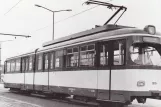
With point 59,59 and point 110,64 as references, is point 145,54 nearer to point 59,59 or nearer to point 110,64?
point 110,64

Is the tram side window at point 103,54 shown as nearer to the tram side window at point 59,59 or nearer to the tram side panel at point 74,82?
the tram side panel at point 74,82

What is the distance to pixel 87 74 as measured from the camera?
15.2m

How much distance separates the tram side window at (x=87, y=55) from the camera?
14961mm

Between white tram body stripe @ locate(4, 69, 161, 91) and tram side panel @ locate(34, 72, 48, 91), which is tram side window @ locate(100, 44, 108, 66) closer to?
white tram body stripe @ locate(4, 69, 161, 91)

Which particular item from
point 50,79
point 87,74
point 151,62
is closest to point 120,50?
point 151,62

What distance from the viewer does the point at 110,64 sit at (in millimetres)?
13820

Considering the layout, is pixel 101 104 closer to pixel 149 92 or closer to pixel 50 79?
pixel 149 92

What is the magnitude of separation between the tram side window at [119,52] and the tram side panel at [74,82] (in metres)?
1.44

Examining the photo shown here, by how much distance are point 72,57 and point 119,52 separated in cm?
379

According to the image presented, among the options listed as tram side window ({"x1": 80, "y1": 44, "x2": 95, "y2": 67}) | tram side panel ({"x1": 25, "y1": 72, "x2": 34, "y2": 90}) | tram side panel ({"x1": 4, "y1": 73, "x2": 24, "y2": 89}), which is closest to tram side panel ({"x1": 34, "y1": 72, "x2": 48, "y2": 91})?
tram side panel ({"x1": 25, "y1": 72, "x2": 34, "y2": 90})

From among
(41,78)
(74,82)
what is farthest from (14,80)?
(74,82)

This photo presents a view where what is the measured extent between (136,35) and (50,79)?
7.68 m

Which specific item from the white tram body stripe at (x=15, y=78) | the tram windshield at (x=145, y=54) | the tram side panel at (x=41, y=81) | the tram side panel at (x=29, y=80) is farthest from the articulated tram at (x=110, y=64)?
the white tram body stripe at (x=15, y=78)

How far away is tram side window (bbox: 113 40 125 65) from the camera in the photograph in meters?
13.3
